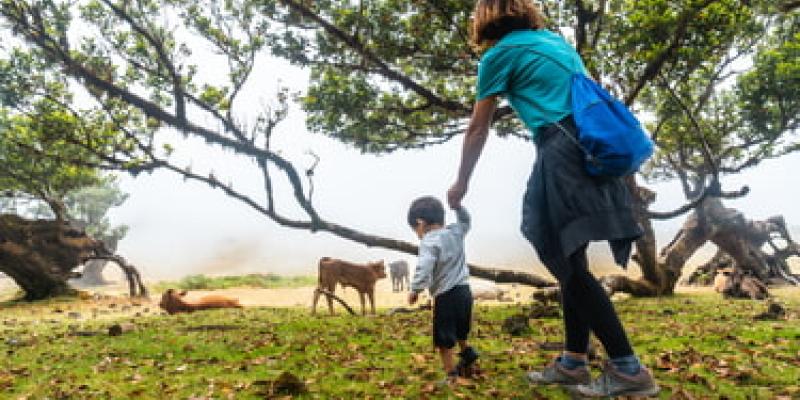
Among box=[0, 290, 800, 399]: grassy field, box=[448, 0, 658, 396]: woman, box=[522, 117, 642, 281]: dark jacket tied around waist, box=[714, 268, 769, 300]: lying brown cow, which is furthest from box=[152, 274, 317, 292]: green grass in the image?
box=[522, 117, 642, 281]: dark jacket tied around waist

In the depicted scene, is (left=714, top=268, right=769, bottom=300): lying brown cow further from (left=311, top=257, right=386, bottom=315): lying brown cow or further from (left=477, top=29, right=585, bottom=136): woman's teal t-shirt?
(left=477, top=29, right=585, bottom=136): woman's teal t-shirt

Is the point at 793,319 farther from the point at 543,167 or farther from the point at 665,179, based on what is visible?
the point at 665,179

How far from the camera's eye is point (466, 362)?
374 centimetres

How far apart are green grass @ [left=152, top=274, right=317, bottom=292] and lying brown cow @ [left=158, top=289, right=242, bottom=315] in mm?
14921

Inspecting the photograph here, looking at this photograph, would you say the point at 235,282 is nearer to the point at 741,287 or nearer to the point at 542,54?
the point at 741,287

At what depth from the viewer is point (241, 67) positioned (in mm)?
10734

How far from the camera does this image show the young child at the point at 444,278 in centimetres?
365

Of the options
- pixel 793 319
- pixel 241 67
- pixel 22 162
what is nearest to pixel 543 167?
pixel 793 319

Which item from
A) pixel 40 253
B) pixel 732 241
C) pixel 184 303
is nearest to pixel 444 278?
pixel 184 303

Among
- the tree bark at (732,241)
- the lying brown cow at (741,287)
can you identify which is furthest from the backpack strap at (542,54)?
the lying brown cow at (741,287)

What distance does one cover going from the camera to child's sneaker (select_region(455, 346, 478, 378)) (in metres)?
3.73

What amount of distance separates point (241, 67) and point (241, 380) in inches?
323

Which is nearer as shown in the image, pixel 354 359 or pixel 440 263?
pixel 440 263

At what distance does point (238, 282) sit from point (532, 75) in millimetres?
28043
